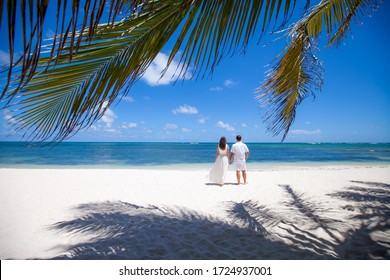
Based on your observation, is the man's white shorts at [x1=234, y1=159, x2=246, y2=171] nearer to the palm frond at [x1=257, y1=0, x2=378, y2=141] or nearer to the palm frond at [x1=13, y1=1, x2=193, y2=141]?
the palm frond at [x1=257, y1=0, x2=378, y2=141]

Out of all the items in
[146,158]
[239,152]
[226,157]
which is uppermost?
[239,152]

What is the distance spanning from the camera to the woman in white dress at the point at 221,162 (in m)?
6.03

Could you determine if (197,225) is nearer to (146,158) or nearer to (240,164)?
(240,164)

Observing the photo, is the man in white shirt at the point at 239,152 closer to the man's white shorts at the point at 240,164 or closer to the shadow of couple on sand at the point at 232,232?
the man's white shorts at the point at 240,164

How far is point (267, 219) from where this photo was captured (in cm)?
351

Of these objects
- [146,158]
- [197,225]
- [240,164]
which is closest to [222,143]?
[240,164]

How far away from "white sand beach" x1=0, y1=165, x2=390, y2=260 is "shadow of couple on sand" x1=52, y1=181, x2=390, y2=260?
1 centimetres

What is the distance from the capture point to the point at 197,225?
3.33 meters

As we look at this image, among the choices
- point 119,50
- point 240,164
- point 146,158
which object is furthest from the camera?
point 146,158

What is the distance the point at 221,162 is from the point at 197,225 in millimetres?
3045

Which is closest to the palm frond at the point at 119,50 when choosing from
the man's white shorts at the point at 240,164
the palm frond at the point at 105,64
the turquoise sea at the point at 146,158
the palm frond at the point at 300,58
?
the palm frond at the point at 105,64

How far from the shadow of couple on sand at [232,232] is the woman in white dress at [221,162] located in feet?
6.47
